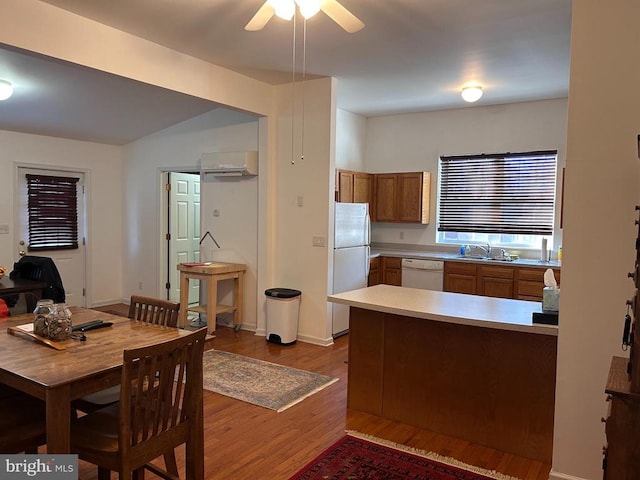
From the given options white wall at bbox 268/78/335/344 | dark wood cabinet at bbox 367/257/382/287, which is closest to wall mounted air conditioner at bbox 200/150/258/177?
white wall at bbox 268/78/335/344

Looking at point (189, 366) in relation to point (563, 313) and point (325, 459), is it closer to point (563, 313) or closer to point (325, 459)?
point (325, 459)

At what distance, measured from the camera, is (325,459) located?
272cm

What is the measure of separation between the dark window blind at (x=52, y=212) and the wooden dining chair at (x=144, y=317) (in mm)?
4006

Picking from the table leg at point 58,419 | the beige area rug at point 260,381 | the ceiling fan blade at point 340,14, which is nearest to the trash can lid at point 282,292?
the beige area rug at point 260,381

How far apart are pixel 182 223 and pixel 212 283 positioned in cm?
191

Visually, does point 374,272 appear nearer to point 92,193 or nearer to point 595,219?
point 595,219

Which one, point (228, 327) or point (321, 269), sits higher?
point (321, 269)

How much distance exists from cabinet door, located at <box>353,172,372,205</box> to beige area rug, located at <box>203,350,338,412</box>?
2.60 m

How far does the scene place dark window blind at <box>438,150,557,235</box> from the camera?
566cm

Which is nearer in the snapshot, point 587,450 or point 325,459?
point 587,450

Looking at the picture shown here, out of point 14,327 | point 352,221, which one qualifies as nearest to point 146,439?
point 14,327

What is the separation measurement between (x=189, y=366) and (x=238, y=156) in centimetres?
364

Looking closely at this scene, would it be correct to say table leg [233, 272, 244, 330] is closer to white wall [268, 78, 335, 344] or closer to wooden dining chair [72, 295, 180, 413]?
white wall [268, 78, 335, 344]

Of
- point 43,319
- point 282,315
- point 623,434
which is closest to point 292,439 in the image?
point 43,319
